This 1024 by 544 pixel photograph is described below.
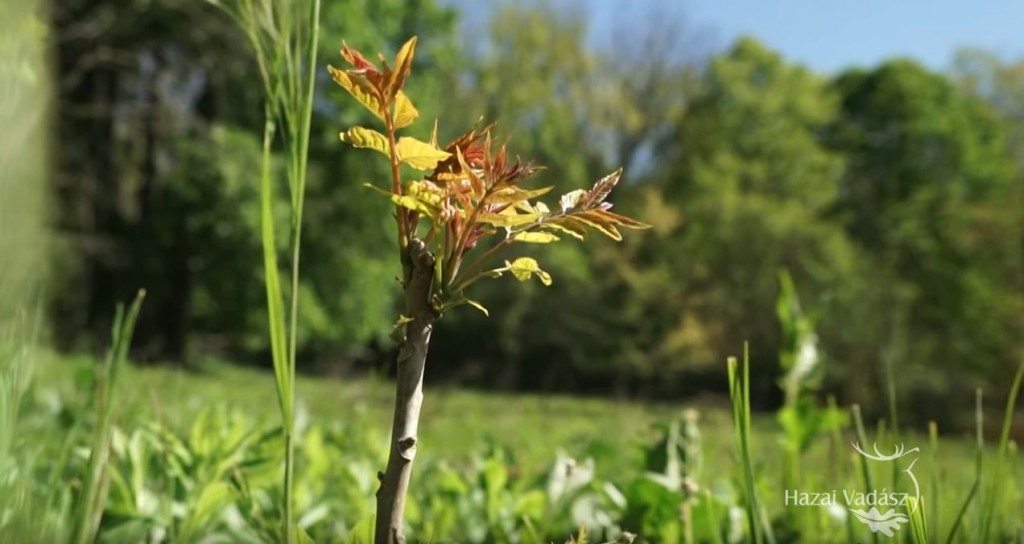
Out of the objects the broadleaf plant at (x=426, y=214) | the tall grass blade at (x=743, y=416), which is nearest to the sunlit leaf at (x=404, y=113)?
the broadleaf plant at (x=426, y=214)

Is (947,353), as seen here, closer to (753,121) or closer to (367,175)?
(753,121)

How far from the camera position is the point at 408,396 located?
0.34 metres

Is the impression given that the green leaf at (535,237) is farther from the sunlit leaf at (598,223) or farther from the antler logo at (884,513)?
the antler logo at (884,513)

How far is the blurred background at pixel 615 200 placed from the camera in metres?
9.60

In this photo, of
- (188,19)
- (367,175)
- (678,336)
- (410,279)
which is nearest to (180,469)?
(410,279)

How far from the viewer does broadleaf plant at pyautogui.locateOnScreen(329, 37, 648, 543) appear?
341mm

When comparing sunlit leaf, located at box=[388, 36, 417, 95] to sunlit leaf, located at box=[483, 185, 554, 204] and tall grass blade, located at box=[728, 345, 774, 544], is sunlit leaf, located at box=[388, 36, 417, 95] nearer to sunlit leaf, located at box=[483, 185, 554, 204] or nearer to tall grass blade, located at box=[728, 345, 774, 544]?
sunlit leaf, located at box=[483, 185, 554, 204]

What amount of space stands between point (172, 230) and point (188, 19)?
2.75 meters

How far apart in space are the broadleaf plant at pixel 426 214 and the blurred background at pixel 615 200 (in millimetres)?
7205

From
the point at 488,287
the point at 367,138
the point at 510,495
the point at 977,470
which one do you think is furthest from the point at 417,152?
the point at 488,287

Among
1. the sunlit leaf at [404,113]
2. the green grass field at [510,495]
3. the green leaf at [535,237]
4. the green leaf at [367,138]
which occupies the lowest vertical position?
the green grass field at [510,495]

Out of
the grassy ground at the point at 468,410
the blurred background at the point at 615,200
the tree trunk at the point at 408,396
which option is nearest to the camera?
the tree trunk at the point at 408,396

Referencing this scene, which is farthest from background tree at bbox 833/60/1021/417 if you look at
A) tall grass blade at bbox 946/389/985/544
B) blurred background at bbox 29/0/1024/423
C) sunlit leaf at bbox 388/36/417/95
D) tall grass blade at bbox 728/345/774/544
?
sunlit leaf at bbox 388/36/417/95

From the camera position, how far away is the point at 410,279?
0.36m
